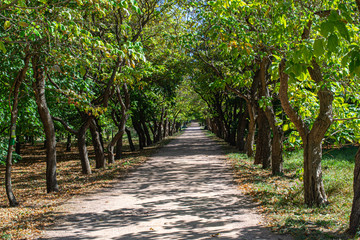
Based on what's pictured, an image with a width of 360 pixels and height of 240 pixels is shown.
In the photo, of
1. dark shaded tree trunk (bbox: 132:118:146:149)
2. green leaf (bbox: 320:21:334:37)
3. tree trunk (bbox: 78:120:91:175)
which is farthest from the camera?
dark shaded tree trunk (bbox: 132:118:146:149)

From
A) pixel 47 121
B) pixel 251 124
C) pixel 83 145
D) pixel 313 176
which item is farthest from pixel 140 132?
pixel 313 176

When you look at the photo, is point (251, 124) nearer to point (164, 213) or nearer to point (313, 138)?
point (313, 138)

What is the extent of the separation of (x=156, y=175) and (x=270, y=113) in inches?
197

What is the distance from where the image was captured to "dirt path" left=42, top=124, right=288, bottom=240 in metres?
5.59

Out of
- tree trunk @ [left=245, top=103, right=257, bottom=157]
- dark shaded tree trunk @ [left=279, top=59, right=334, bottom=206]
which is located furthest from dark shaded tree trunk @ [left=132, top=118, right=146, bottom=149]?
dark shaded tree trunk @ [left=279, top=59, right=334, bottom=206]

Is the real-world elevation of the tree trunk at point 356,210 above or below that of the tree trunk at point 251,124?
below

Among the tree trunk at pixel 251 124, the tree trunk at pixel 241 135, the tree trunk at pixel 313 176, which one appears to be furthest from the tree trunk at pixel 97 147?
the tree trunk at pixel 313 176

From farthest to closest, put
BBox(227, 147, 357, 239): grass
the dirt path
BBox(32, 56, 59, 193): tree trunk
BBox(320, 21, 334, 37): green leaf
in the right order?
BBox(32, 56, 59, 193): tree trunk < the dirt path < BBox(227, 147, 357, 239): grass < BBox(320, 21, 334, 37): green leaf

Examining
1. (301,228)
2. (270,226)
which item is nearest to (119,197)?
(270,226)

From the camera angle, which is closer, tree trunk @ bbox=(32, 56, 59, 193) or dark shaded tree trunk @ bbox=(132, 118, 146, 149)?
tree trunk @ bbox=(32, 56, 59, 193)

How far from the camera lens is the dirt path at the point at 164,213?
220 inches

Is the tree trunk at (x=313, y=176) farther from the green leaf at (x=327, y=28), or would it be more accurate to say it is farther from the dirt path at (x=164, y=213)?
the green leaf at (x=327, y=28)

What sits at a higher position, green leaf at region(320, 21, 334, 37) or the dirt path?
green leaf at region(320, 21, 334, 37)

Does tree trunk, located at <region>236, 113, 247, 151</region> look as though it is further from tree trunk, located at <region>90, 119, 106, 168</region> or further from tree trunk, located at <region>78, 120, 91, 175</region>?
tree trunk, located at <region>78, 120, 91, 175</region>
